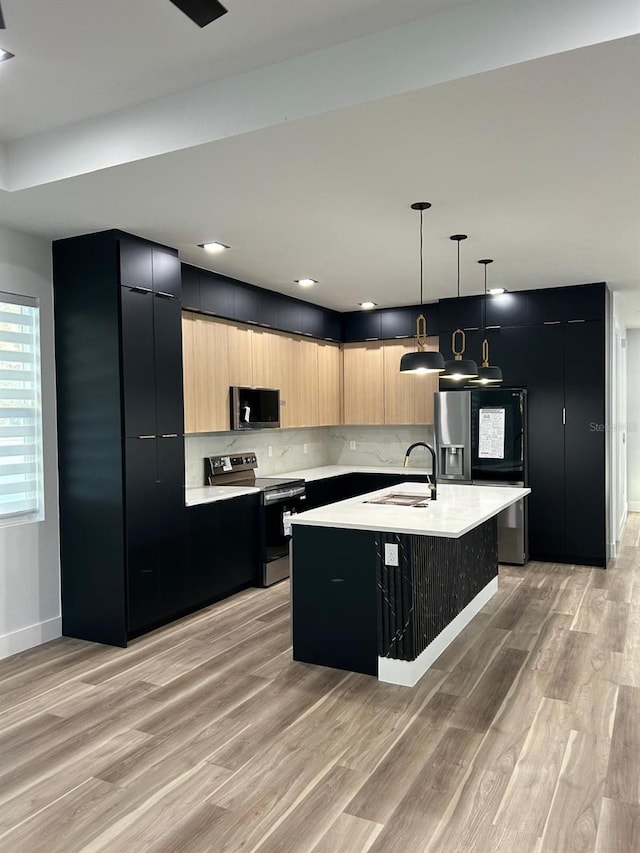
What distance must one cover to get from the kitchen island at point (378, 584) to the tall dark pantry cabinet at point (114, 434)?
109cm

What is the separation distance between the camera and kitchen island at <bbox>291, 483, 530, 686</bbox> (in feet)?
11.4

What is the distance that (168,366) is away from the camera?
14.7ft

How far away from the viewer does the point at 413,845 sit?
7.26ft

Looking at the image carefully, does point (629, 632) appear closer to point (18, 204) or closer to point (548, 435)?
point (548, 435)

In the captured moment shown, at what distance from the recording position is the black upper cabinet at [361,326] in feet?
23.8

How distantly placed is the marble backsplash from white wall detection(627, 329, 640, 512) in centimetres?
348

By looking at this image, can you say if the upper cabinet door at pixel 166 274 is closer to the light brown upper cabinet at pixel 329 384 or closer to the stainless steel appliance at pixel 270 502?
the stainless steel appliance at pixel 270 502

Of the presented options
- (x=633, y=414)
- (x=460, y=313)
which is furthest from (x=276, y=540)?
(x=633, y=414)

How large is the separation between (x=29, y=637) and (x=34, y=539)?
618 millimetres

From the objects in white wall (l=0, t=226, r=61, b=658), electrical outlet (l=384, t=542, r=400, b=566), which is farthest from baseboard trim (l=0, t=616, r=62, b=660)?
electrical outlet (l=384, t=542, r=400, b=566)

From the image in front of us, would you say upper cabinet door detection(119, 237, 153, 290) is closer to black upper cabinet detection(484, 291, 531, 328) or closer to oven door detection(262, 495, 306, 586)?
oven door detection(262, 495, 306, 586)

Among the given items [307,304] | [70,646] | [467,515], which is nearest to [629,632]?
[467,515]

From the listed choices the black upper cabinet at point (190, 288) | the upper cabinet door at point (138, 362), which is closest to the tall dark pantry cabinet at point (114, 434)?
the upper cabinet door at point (138, 362)

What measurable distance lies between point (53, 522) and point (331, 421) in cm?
355
